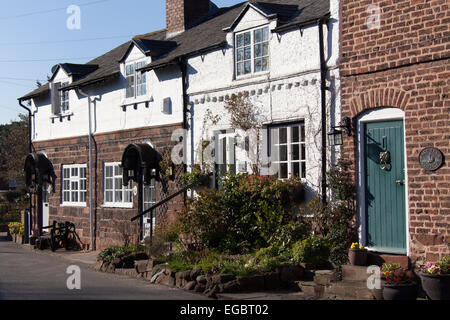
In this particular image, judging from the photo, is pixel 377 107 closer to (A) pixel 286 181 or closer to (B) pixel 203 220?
(A) pixel 286 181

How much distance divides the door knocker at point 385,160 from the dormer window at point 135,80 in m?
8.75

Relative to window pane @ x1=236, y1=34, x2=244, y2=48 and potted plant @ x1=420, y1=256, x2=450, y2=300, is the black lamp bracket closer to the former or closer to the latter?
potted plant @ x1=420, y1=256, x2=450, y2=300

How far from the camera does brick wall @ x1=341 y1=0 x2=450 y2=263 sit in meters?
9.66

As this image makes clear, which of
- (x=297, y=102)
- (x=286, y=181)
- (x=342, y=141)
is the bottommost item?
(x=286, y=181)

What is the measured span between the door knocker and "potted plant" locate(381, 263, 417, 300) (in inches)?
86.7

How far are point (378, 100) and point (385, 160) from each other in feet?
3.61

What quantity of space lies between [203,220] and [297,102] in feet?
10.9

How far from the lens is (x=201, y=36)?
54.7 ft

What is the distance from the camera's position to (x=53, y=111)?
21.3 meters

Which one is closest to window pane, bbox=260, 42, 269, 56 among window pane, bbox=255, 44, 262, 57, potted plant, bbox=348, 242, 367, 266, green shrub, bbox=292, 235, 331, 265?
window pane, bbox=255, 44, 262, 57

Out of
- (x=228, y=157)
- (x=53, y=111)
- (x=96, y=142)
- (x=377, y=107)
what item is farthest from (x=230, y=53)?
(x=53, y=111)

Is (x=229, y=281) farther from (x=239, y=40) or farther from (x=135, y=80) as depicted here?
(x=135, y=80)

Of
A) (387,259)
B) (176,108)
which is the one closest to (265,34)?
(176,108)
